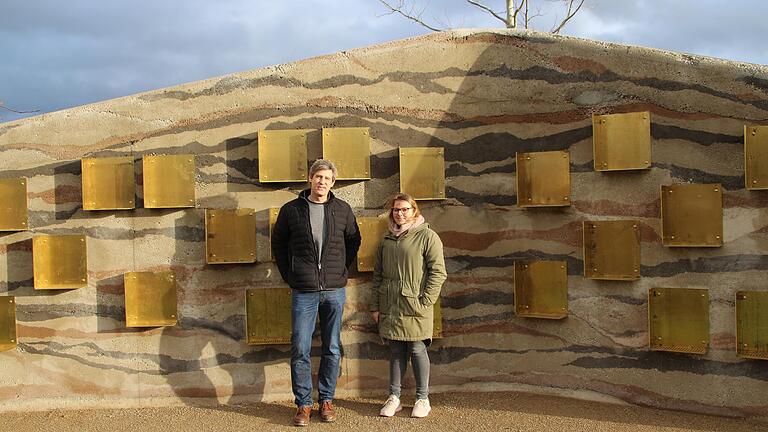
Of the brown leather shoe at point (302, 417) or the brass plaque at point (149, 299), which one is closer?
the brown leather shoe at point (302, 417)

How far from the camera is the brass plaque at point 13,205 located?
15.5 ft

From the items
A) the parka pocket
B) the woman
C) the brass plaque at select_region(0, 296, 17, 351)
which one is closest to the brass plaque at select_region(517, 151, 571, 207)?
the woman

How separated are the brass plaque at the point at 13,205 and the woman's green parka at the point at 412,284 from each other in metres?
2.61

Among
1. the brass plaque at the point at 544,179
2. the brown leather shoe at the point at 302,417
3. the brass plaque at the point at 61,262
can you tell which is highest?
the brass plaque at the point at 544,179

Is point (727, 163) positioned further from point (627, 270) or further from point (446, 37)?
point (446, 37)

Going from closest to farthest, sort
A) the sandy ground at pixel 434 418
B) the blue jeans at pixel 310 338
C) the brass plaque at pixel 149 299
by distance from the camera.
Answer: the sandy ground at pixel 434 418
the blue jeans at pixel 310 338
the brass plaque at pixel 149 299

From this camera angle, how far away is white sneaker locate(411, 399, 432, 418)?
420 cm

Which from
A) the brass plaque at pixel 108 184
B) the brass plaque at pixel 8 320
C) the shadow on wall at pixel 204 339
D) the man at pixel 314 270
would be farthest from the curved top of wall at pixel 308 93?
the brass plaque at pixel 8 320

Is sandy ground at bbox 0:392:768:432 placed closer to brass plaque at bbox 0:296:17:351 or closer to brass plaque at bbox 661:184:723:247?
brass plaque at bbox 0:296:17:351

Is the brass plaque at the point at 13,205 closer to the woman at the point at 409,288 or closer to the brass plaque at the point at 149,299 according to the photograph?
the brass plaque at the point at 149,299

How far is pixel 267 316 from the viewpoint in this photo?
4676mm

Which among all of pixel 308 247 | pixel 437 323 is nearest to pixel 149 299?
pixel 308 247

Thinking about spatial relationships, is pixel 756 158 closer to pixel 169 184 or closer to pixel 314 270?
pixel 314 270

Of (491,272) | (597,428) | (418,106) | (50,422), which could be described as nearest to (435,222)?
(491,272)
